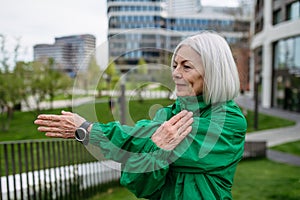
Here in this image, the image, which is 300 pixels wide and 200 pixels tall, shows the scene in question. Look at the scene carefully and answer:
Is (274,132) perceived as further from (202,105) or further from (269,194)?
(202,105)

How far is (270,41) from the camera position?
78.6ft

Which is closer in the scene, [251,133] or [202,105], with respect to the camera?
[202,105]

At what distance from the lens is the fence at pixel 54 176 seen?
4.11m

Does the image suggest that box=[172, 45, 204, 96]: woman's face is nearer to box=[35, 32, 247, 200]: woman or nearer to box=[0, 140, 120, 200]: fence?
box=[35, 32, 247, 200]: woman

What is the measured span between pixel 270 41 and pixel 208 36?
81.1 feet

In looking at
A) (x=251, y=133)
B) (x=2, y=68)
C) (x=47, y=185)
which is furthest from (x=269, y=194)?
(x=2, y=68)

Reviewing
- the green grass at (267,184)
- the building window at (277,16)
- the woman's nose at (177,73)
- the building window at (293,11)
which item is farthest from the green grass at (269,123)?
the woman's nose at (177,73)

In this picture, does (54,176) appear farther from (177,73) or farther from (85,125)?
(177,73)

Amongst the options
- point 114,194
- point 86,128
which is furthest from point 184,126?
point 114,194

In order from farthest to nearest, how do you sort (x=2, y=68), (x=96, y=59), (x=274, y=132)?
(x=274, y=132)
(x=2, y=68)
(x=96, y=59)

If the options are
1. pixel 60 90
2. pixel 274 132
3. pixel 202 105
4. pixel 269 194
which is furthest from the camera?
pixel 60 90

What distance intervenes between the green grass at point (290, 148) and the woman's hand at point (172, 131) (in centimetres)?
1010

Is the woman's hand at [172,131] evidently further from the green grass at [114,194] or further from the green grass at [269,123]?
the green grass at [269,123]

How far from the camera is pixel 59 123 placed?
1.16 meters
